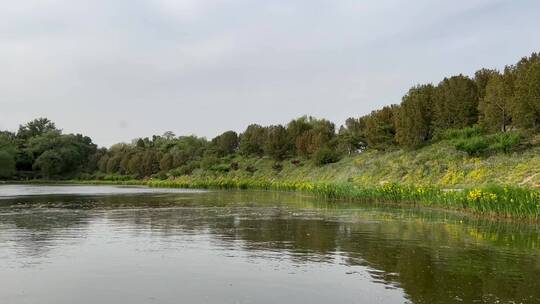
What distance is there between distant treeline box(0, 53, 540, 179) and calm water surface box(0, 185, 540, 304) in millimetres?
24694

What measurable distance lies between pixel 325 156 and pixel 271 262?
2125 inches

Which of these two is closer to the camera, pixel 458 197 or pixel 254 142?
pixel 458 197

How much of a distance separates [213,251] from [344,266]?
3.82 metres

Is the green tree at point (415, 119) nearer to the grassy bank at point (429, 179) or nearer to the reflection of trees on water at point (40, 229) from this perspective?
the grassy bank at point (429, 179)

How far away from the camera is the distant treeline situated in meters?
42.2

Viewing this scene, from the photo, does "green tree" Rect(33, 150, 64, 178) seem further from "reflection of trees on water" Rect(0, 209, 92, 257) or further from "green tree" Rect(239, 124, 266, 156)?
"reflection of trees on water" Rect(0, 209, 92, 257)

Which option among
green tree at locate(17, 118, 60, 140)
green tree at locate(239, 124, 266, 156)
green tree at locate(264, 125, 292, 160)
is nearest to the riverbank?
green tree at locate(264, 125, 292, 160)

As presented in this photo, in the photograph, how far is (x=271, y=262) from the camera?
12086 millimetres

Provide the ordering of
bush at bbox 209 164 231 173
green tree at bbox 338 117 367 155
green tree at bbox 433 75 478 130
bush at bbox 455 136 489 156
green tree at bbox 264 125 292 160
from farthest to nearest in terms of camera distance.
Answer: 1. bush at bbox 209 164 231 173
2. green tree at bbox 264 125 292 160
3. green tree at bbox 338 117 367 155
4. green tree at bbox 433 75 478 130
5. bush at bbox 455 136 489 156

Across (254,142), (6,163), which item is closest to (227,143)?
(254,142)

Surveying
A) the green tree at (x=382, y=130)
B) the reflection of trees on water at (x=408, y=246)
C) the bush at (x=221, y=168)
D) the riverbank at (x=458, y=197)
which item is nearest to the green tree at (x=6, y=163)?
the bush at (x=221, y=168)

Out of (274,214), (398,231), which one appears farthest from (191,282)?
(274,214)

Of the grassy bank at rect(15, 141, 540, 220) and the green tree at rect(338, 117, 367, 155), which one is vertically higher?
the green tree at rect(338, 117, 367, 155)

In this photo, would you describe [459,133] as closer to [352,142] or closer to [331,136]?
[352,142]
